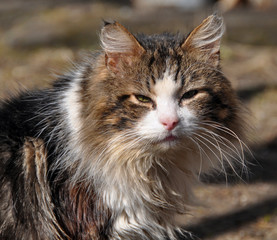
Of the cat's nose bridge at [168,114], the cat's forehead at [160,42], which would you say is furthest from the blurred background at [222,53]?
the cat's nose bridge at [168,114]

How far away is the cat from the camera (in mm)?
2605

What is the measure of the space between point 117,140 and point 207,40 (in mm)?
777

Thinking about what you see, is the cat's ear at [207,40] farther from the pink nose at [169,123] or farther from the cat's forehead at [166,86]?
the pink nose at [169,123]

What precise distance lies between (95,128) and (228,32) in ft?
15.9

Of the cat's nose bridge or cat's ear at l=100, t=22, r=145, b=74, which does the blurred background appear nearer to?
cat's ear at l=100, t=22, r=145, b=74

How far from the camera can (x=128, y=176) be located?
277 cm

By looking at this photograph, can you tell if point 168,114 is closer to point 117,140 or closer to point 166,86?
point 166,86

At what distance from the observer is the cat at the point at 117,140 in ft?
8.55

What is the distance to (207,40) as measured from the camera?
2814mm

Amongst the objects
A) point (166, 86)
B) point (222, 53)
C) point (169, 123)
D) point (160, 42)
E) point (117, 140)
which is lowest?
point (222, 53)

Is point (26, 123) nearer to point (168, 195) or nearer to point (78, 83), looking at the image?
point (78, 83)

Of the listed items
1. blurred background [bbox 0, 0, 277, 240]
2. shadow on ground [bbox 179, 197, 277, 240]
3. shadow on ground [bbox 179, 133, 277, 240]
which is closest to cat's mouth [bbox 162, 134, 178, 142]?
blurred background [bbox 0, 0, 277, 240]

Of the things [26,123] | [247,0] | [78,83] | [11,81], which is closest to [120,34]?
[78,83]

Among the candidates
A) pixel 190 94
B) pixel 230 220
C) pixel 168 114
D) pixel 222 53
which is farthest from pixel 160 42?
pixel 222 53
